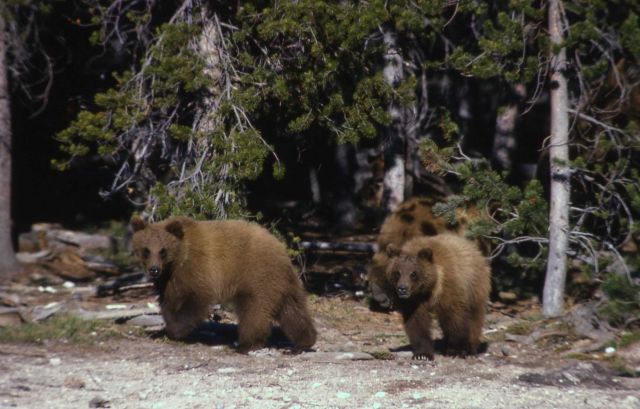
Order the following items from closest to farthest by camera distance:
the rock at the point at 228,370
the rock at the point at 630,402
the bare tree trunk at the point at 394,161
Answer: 1. the rock at the point at 630,402
2. the rock at the point at 228,370
3. the bare tree trunk at the point at 394,161

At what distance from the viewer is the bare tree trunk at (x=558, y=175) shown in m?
10.9

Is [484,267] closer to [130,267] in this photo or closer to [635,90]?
[635,90]

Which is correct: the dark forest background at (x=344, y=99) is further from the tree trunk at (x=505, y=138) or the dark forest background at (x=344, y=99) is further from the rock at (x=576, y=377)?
the rock at (x=576, y=377)

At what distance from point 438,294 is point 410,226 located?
282cm

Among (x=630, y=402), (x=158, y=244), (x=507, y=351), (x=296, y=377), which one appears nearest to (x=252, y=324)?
(x=296, y=377)

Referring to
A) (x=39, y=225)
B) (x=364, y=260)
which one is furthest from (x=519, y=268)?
(x=39, y=225)

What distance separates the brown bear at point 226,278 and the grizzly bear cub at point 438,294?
106 centimetres

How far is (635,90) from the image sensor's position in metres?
12.4

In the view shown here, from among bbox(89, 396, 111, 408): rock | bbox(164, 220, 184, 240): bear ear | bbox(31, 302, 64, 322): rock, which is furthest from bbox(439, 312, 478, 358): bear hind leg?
A: bbox(31, 302, 64, 322): rock

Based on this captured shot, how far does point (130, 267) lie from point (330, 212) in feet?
19.6

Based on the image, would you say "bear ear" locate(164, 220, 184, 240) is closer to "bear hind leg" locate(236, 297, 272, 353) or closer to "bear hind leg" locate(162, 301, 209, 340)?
"bear hind leg" locate(162, 301, 209, 340)

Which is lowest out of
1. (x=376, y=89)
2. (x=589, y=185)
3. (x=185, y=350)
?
(x=185, y=350)

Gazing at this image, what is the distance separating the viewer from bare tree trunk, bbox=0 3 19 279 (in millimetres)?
12711

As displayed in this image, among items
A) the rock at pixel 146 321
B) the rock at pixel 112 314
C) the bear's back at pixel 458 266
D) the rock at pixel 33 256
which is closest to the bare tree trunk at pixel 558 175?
the bear's back at pixel 458 266
